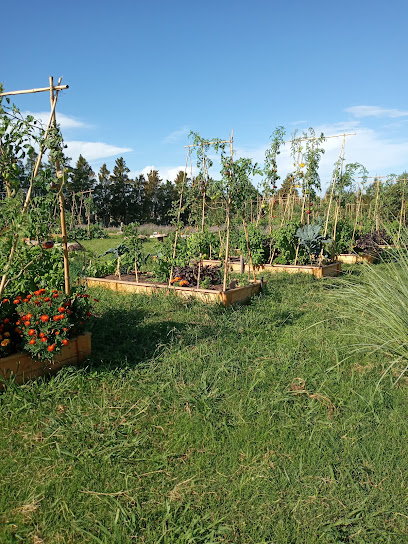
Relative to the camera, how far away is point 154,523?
1.91 meters

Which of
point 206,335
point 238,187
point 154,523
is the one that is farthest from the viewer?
point 238,187

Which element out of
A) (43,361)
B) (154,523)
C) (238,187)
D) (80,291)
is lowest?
(154,523)

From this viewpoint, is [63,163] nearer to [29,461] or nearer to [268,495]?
[29,461]

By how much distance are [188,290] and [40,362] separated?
2826mm

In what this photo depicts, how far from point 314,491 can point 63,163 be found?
2870mm

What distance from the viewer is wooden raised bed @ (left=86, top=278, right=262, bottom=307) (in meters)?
5.52

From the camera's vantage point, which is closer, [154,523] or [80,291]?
[154,523]

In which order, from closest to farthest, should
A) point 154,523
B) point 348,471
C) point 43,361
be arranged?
point 154,523
point 348,471
point 43,361

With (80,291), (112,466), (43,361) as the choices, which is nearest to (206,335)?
(80,291)

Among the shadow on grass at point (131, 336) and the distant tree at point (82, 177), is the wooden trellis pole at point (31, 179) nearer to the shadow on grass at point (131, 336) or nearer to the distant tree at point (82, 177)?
the shadow on grass at point (131, 336)

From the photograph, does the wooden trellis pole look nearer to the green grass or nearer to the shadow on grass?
the green grass

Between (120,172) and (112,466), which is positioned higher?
(120,172)

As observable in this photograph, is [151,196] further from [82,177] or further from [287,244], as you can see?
[287,244]

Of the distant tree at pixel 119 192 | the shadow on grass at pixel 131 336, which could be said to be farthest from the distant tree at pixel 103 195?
the shadow on grass at pixel 131 336
